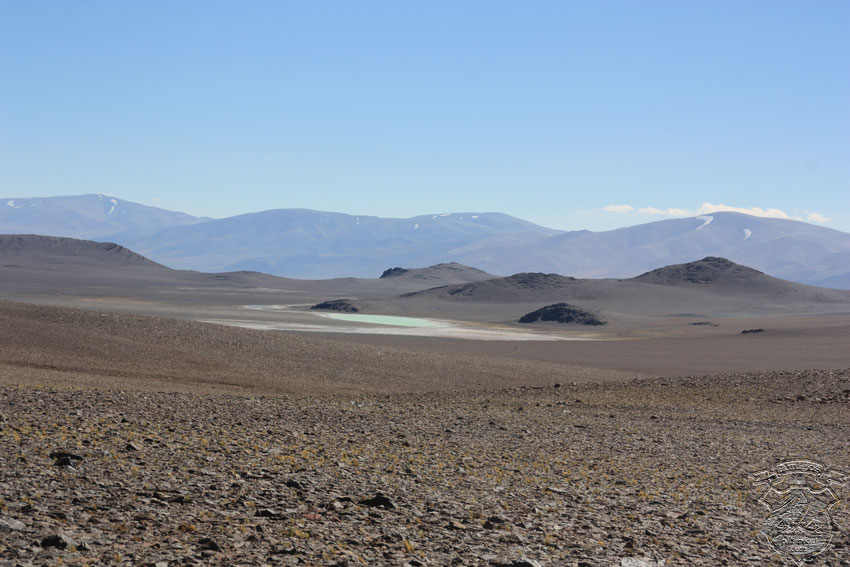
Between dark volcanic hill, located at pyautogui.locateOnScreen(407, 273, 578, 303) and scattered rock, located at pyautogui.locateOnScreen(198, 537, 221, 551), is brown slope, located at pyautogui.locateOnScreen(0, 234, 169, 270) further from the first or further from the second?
scattered rock, located at pyautogui.locateOnScreen(198, 537, 221, 551)

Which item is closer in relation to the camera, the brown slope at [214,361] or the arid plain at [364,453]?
the arid plain at [364,453]

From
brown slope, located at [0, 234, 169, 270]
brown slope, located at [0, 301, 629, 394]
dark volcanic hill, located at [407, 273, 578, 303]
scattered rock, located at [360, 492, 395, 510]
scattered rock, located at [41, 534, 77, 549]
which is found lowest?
brown slope, located at [0, 301, 629, 394]

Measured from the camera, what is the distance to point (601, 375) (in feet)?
98.2

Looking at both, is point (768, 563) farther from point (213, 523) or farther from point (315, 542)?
point (213, 523)

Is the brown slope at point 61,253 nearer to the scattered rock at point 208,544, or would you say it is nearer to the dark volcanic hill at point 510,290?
the dark volcanic hill at point 510,290

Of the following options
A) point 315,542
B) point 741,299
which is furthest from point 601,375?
point 741,299

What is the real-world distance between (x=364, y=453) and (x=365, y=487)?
176cm

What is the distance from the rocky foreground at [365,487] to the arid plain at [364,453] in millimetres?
28

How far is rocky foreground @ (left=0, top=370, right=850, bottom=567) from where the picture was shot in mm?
5742

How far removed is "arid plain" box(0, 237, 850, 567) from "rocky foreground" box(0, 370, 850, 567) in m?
0.03

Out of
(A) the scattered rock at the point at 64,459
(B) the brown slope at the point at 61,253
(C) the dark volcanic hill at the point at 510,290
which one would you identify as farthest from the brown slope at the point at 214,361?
(B) the brown slope at the point at 61,253

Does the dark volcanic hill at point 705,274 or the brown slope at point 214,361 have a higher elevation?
the dark volcanic hill at point 705,274

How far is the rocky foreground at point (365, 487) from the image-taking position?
18.8ft

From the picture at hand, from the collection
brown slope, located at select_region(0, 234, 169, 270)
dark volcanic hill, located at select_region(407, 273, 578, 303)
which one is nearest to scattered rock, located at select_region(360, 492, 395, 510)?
dark volcanic hill, located at select_region(407, 273, 578, 303)
